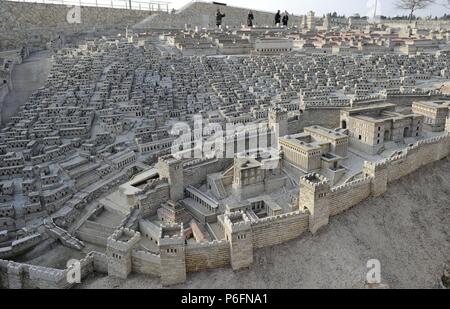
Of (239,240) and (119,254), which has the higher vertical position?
(239,240)

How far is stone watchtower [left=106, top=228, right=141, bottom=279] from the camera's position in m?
11.0

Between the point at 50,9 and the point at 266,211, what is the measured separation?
42673 mm

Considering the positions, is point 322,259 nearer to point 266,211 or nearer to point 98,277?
point 266,211

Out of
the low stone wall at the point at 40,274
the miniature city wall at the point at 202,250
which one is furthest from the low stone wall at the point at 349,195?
the low stone wall at the point at 40,274

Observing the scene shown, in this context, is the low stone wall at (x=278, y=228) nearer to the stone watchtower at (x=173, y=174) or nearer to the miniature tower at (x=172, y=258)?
the miniature tower at (x=172, y=258)

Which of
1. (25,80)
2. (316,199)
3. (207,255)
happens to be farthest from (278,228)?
(25,80)

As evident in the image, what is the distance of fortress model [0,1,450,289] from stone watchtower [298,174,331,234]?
48mm

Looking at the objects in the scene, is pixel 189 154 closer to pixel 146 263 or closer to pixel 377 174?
pixel 146 263

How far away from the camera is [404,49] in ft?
132

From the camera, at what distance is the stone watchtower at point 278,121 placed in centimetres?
1884

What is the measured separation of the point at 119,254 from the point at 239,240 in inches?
124

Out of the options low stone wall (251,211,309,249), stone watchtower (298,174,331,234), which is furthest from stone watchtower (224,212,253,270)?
stone watchtower (298,174,331,234)

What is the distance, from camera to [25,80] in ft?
99.7
